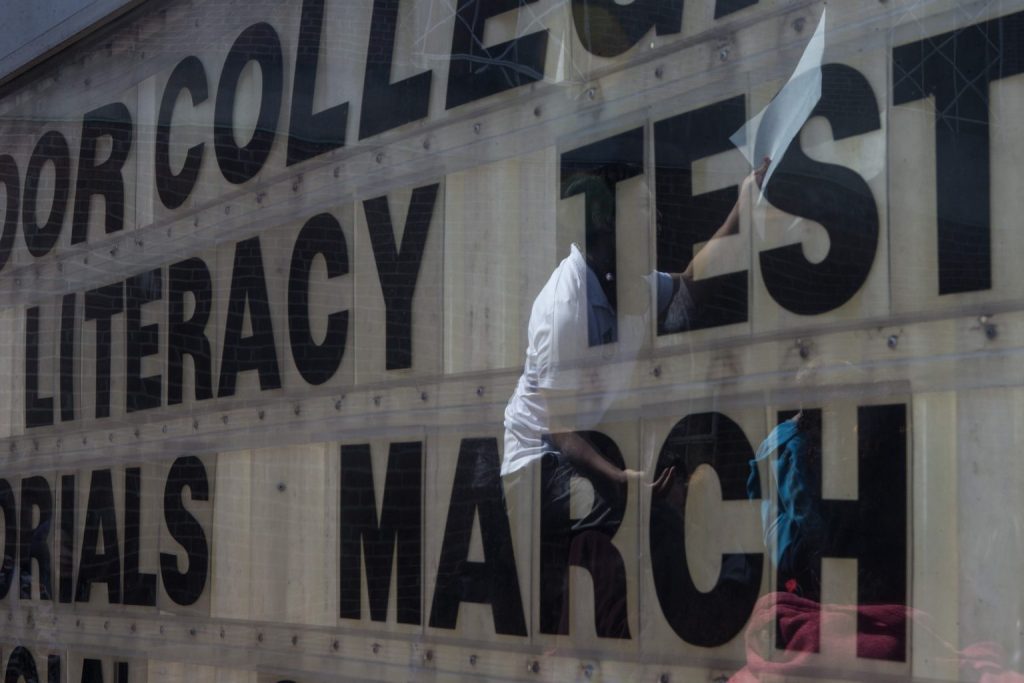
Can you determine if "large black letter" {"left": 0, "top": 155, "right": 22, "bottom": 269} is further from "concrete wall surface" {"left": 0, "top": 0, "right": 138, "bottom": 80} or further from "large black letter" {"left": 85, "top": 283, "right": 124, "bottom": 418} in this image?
"large black letter" {"left": 85, "top": 283, "right": 124, "bottom": 418}

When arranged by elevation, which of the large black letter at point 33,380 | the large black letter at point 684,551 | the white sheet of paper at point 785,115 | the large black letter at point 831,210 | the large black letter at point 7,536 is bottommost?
the large black letter at point 7,536

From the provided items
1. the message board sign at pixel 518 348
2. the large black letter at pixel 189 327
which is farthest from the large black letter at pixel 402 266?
the large black letter at pixel 189 327

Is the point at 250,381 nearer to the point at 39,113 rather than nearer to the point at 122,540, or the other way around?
the point at 122,540

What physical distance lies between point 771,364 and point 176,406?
1436 millimetres

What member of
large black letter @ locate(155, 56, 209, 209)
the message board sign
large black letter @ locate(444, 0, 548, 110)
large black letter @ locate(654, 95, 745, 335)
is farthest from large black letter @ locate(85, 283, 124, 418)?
large black letter @ locate(654, 95, 745, 335)

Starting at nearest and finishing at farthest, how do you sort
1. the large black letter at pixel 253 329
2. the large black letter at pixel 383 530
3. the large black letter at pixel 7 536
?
the large black letter at pixel 383 530, the large black letter at pixel 253 329, the large black letter at pixel 7 536

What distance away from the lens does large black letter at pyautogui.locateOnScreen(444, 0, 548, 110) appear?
2023mm

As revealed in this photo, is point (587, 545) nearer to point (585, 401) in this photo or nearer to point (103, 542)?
point (585, 401)

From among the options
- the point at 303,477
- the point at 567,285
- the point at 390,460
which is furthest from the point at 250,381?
the point at 567,285

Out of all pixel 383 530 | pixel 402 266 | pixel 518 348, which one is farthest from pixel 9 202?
pixel 518 348

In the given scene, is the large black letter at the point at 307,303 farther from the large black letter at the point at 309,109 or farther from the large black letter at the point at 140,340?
the large black letter at the point at 140,340

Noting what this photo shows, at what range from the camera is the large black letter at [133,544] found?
108 inches

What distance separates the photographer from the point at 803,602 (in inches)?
62.2

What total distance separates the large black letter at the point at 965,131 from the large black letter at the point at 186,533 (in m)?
1.57
